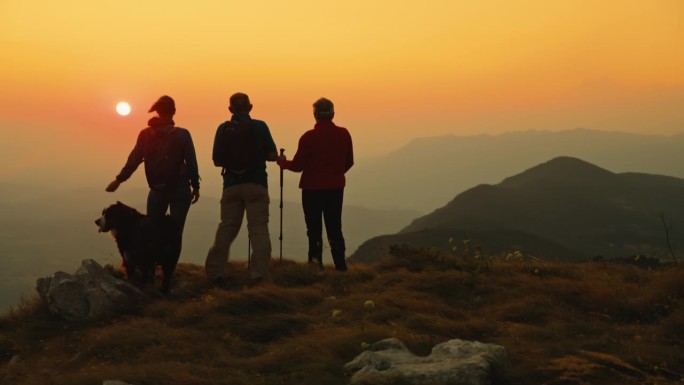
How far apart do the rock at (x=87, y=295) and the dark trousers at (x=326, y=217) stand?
11.0ft

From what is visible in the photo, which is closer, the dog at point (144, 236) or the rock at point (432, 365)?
the rock at point (432, 365)

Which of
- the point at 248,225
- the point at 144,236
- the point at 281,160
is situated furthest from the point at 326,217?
the point at 144,236

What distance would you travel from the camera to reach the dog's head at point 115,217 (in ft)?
34.6

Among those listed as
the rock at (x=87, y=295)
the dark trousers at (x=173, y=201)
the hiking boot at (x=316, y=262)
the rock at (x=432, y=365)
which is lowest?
the rock at (x=432, y=365)

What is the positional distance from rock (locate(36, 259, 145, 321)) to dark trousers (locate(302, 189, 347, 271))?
3.34 m

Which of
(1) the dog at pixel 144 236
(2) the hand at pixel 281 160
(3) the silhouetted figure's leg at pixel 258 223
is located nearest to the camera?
(1) the dog at pixel 144 236

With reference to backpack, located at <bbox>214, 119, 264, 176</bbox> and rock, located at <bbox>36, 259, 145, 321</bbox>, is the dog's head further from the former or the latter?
backpack, located at <bbox>214, 119, 264, 176</bbox>

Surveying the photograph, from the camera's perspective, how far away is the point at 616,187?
5551 inches

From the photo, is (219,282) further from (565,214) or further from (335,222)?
(565,214)

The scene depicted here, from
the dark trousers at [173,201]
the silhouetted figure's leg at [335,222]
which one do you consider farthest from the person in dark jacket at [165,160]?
the silhouetted figure's leg at [335,222]

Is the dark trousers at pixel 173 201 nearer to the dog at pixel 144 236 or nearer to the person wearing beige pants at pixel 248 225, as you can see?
the dog at pixel 144 236

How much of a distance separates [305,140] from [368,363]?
5.80 meters

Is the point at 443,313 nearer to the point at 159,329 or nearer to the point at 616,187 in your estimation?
the point at 159,329

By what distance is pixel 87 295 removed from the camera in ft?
32.1
